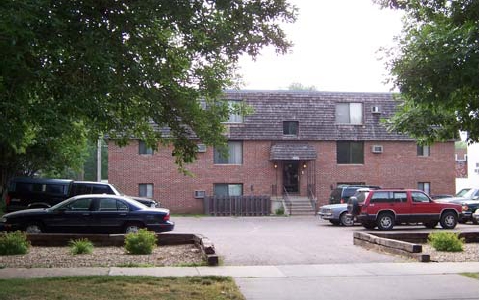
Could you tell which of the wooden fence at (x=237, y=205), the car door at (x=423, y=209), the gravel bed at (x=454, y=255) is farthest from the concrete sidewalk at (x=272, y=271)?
the wooden fence at (x=237, y=205)

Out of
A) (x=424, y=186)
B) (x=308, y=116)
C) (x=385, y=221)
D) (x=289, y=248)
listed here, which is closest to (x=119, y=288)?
(x=289, y=248)

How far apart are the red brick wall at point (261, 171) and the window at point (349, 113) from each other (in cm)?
181

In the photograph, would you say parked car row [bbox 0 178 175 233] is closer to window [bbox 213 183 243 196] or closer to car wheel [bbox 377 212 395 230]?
car wheel [bbox 377 212 395 230]

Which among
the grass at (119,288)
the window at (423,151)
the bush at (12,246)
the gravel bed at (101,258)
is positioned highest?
the window at (423,151)

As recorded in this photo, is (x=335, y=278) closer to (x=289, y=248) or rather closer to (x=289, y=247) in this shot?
(x=289, y=248)

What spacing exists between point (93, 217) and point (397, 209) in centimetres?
1211

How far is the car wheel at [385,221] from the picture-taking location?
22609 mm

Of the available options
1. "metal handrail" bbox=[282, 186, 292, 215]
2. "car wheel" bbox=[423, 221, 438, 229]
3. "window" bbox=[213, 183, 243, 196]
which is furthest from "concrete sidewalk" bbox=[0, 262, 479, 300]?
"window" bbox=[213, 183, 243, 196]

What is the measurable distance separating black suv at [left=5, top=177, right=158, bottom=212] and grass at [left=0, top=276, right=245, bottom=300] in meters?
13.9

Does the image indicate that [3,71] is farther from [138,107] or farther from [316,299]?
[316,299]

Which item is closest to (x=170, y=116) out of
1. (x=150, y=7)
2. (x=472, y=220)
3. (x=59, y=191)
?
(x=150, y=7)

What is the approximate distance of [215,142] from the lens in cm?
1162

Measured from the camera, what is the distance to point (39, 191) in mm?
24500

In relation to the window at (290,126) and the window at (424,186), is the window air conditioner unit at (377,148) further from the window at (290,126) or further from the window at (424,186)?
the window at (290,126)
